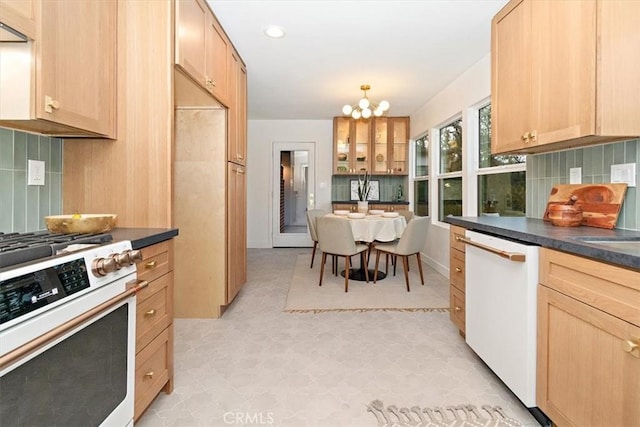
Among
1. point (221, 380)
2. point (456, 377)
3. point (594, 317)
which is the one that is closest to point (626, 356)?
point (594, 317)

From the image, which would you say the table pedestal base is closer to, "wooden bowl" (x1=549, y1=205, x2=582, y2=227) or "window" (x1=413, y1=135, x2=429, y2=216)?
"window" (x1=413, y1=135, x2=429, y2=216)

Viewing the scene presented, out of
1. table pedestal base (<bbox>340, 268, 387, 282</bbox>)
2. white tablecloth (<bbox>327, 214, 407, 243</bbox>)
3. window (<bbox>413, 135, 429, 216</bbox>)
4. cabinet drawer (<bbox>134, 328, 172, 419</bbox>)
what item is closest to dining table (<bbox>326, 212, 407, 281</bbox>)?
white tablecloth (<bbox>327, 214, 407, 243</bbox>)

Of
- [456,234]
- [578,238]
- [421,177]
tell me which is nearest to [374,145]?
[421,177]

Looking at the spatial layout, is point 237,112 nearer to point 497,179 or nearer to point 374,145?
point 497,179

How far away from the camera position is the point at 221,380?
187 centimetres

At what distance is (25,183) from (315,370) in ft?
5.82

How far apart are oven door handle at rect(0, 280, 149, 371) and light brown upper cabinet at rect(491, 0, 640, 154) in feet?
6.74

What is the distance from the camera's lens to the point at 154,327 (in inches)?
60.5

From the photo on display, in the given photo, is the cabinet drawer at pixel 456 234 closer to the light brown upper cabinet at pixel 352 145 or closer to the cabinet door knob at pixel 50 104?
the cabinet door knob at pixel 50 104

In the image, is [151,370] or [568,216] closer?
[151,370]

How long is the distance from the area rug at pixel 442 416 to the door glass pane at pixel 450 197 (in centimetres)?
276

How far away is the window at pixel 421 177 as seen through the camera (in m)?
5.16

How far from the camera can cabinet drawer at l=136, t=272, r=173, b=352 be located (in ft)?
4.62

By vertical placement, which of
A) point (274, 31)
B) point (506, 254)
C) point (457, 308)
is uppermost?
point (274, 31)
